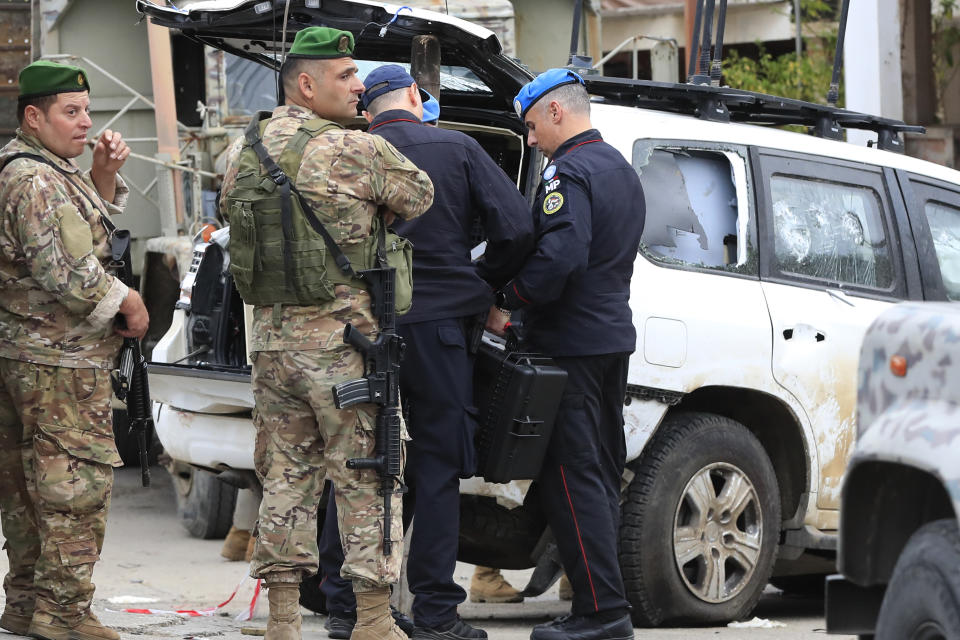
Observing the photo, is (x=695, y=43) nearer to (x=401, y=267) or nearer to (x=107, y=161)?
(x=401, y=267)

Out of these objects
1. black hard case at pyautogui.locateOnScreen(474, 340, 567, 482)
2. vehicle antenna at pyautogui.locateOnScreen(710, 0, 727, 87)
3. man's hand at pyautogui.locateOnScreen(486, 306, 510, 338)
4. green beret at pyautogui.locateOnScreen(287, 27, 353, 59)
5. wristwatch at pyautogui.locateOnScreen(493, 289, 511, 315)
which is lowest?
black hard case at pyautogui.locateOnScreen(474, 340, 567, 482)

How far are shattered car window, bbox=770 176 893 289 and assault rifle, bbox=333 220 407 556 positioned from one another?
171 cm

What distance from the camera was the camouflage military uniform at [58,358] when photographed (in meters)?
4.58

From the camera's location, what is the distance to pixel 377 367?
4402mm

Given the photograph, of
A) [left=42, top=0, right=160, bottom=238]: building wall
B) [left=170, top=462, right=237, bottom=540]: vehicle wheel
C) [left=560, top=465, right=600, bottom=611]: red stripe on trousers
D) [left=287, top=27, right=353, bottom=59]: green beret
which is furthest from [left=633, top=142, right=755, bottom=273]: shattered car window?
[left=42, top=0, right=160, bottom=238]: building wall

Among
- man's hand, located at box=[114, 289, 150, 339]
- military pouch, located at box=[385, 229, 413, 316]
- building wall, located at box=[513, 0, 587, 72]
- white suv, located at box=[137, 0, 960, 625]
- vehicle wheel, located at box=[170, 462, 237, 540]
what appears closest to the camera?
military pouch, located at box=[385, 229, 413, 316]

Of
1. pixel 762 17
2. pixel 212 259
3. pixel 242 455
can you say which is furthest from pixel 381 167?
pixel 762 17

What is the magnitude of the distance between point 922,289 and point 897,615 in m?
2.81

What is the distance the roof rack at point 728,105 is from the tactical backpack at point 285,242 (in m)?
1.40

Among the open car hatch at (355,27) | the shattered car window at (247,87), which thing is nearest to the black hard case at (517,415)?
the open car hatch at (355,27)

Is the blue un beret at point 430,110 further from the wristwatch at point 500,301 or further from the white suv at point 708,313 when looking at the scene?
the wristwatch at point 500,301

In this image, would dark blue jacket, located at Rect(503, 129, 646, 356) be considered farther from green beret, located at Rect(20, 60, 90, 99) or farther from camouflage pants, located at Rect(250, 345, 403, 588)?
green beret, located at Rect(20, 60, 90, 99)

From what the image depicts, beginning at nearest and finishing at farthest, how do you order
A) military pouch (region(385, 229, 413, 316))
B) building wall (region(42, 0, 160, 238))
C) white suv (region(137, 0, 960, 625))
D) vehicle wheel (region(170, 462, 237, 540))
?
military pouch (region(385, 229, 413, 316))
white suv (region(137, 0, 960, 625))
vehicle wheel (region(170, 462, 237, 540))
building wall (region(42, 0, 160, 238))

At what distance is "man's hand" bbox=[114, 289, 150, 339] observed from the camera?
4711 millimetres
